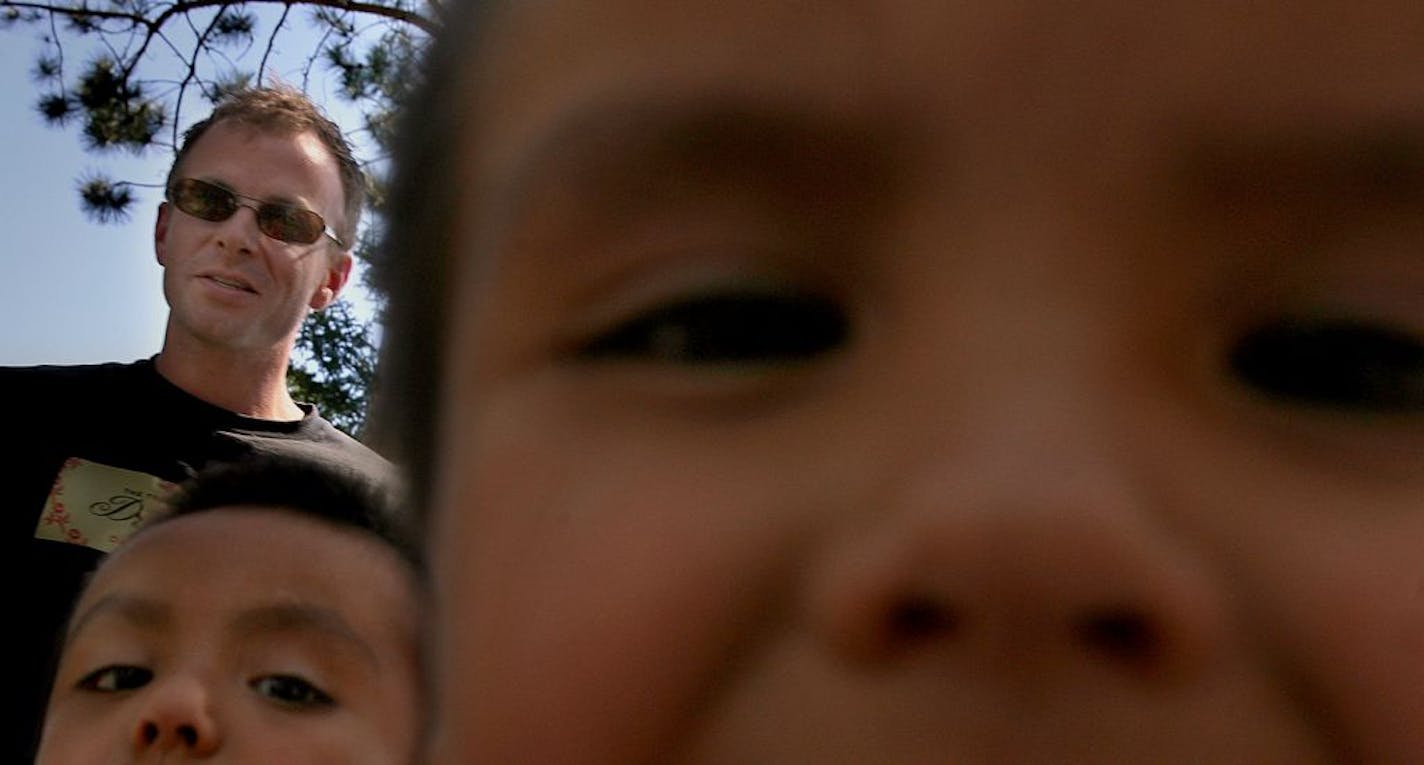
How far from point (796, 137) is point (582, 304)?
13 cm

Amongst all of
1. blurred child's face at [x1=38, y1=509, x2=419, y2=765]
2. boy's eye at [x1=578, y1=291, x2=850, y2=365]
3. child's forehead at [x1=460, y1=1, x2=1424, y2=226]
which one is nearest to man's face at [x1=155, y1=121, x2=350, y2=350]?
blurred child's face at [x1=38, y1=509, x2=419, y2=765]

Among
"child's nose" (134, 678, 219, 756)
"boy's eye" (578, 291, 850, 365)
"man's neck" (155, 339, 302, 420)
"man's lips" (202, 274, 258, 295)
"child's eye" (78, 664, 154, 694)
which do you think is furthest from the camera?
"man's lips" (202, 274, 258, 295)

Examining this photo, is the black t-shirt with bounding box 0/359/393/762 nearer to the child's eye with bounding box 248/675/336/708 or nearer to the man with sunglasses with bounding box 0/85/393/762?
the man with sunglasses with bounding box 0/85/393/762

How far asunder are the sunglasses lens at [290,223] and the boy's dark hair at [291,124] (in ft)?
0.28

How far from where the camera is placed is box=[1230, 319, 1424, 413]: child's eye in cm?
43

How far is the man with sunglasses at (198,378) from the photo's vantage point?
168cm

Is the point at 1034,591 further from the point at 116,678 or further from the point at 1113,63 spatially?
the point at 116,678

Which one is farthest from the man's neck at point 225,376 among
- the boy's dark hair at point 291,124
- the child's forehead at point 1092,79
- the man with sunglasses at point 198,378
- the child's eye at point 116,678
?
the child's forehead at point 1092,79

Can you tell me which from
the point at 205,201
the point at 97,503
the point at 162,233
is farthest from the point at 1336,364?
the point at 162,233

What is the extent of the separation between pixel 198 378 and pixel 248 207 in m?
0.42

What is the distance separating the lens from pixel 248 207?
7.36 feet

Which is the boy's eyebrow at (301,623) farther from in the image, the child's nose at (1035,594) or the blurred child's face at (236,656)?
the child's nose at (1035,594)

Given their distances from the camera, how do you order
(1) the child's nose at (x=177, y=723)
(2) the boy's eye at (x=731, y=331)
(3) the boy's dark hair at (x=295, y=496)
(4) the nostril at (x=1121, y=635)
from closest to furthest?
1. (4) the nostril at (x=1121, y=635)
2. (2) the boy's eye at (x=731, y=331)
3. (1) the child's nose at (x=177, y=723)
4. (3) the boy's dark hair at (x=295, y=496)

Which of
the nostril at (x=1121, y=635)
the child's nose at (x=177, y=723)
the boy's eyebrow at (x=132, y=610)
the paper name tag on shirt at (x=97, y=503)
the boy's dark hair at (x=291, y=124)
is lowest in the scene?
the child's nose at (x=177, y=723)
